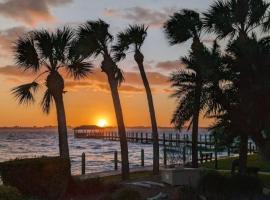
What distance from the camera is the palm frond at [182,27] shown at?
90.1ft

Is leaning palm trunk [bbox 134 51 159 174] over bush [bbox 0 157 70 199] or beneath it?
over

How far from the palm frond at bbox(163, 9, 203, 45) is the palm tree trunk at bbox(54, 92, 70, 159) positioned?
7.88 metres

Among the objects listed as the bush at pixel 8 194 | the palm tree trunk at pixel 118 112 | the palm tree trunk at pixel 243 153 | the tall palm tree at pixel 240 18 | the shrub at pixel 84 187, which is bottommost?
the shrub at pixel 84 187

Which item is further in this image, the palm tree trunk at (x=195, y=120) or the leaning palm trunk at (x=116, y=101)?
the palm tree trunk at (x=195, y=120)

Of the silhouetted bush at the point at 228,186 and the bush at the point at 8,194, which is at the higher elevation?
the bush at the point at 8,194

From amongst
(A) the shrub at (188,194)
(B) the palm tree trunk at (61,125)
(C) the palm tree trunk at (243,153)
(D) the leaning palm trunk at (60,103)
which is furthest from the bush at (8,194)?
(C) the palm tree trunk at (243,153)

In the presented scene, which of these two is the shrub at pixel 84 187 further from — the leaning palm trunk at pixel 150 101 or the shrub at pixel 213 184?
the leaning palm trunk at pixel 150 101

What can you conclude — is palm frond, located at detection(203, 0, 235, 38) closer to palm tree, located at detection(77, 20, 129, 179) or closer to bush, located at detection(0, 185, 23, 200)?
palm tree, located at detection(77, 20, 129, 179)

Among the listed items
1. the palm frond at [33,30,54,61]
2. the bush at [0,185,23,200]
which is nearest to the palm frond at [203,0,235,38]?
the palm frond at [33,30,54,61]

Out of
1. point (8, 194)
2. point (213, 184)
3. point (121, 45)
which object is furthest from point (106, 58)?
point (8, 194)

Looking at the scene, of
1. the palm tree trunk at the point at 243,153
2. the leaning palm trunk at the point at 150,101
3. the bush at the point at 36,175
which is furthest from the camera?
the leaning palm trunk at the point at 150,101

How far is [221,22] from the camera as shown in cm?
2292

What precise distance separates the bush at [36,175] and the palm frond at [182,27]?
44.7ft

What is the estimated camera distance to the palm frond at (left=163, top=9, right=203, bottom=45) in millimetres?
27453
